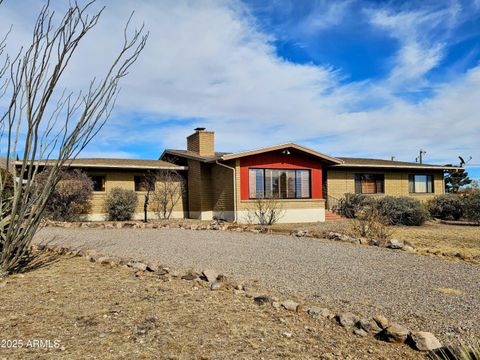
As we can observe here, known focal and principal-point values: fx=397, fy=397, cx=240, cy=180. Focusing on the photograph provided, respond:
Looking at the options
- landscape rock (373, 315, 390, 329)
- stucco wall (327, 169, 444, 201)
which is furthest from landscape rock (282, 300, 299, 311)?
stucco wall (327, 169, 444, 201)

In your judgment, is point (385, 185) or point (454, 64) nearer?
point (454, 64)

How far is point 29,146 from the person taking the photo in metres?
5.56

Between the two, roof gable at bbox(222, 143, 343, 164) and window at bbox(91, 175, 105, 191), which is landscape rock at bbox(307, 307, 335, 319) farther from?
window at bbox(91, 175, 105, 191)

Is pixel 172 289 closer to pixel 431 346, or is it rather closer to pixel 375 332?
pixel 375 332

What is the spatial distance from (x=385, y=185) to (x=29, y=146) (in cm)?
2168

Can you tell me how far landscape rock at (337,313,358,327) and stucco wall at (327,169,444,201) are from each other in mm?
18639

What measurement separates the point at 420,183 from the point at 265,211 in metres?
13.1

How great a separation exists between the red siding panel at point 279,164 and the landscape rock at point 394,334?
14.1 metres

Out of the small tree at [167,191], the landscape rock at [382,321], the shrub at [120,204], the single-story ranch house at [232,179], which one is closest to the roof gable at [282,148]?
the single-story ranch house at [232,179]

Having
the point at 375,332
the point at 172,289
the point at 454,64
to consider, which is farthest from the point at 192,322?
the point at 454,64

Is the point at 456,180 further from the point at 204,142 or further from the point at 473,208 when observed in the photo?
the point at 204,142

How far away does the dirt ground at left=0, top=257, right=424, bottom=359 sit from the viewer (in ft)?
10.5

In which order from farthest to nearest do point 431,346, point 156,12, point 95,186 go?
point 95,186 < point 156,12 < point 431,346

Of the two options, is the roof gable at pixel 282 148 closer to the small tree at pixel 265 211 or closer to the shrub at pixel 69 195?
→ the small tree at pixel 265 211
